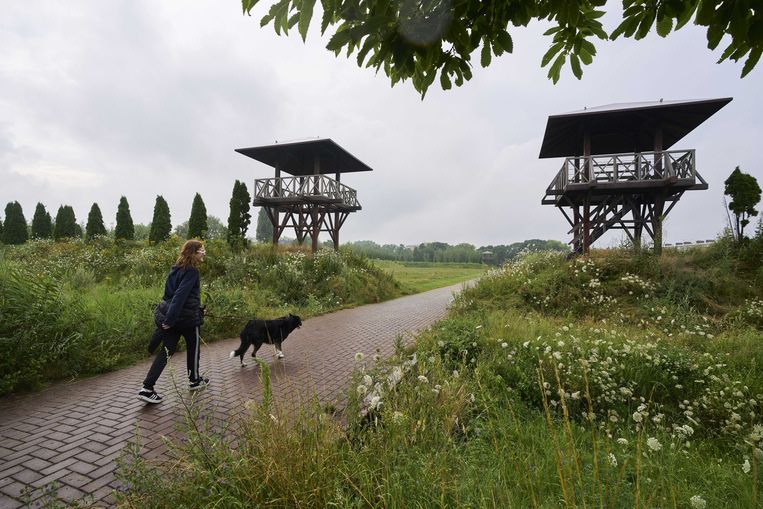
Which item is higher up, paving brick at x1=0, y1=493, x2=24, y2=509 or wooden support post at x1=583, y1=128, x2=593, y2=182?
wooden support post at x1=583, y1=128, x2=593, y2=182

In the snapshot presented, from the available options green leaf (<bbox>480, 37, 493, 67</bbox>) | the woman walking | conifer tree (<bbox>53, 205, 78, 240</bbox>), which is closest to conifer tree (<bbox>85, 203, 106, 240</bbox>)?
conifer tree (<bbox>53, 205, 78, 240</bbox>)

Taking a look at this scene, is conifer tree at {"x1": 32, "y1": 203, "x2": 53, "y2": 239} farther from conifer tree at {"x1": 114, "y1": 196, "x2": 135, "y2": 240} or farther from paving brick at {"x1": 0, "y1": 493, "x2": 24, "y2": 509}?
paving brick at {"x1": 0, "y1": 493, "x2": 24, "y2": 509}

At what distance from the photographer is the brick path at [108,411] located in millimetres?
2850

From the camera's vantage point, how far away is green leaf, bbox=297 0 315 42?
1.85m

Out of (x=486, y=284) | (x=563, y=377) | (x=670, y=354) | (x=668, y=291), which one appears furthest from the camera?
(x=486, y=284)

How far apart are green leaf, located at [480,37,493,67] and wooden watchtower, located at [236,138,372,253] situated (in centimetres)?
1642

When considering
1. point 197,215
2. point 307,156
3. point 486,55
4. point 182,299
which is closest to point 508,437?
point 486,55

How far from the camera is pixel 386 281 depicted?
17703 mm

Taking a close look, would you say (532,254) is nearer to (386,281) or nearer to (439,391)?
(386,281)

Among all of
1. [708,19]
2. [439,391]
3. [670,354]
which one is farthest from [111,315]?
[670,354]

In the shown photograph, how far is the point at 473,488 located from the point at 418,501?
376mm

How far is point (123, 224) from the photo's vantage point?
87.9 ft

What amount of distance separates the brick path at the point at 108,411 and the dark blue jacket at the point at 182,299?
1.02 m

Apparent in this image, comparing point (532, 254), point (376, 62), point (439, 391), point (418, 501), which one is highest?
point (376, 62)
